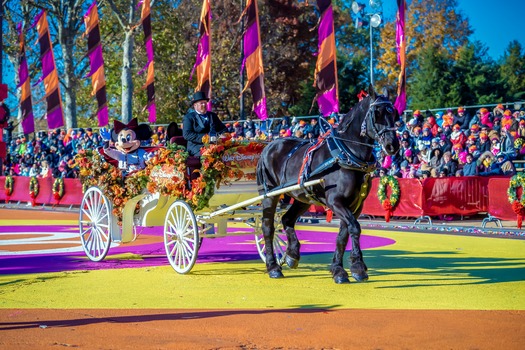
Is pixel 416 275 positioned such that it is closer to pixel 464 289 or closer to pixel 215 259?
pixel 464 289

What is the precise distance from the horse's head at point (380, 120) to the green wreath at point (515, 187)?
9.09 metres

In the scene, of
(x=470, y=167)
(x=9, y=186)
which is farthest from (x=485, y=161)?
(x=9, y=186)

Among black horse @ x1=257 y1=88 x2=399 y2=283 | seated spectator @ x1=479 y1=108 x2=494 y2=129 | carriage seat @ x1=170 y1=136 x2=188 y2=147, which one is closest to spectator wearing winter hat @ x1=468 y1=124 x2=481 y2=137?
seated spectator @ x1=479 y1=108 x2=494 y2=129

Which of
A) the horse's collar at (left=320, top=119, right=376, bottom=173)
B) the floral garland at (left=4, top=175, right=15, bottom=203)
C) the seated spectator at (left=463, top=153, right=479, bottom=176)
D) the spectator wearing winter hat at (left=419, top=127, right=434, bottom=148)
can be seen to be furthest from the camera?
the floral garland at (left=4, top=175, right=15, bottom=203)

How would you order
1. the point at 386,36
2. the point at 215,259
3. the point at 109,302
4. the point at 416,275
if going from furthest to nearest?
1. the point at 386,36
2. the point at 215,259
3. the point at 416,275
4. the point at 109,302

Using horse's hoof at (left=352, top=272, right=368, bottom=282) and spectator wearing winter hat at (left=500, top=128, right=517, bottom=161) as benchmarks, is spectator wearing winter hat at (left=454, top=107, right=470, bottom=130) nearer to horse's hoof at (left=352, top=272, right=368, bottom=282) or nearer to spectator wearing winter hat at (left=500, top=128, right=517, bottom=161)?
spectator wearing winter hat at (left=500, top=128, right=517, bottom=161)

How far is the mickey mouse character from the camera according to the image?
1262 cm

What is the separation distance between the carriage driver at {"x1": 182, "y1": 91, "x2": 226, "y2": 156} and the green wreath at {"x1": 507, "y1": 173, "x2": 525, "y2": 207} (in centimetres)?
852

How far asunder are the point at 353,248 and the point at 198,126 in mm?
3513

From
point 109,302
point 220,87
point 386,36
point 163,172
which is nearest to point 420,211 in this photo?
point 163,172

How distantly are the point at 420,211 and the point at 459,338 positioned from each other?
551 inches

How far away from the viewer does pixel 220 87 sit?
45.9 metres

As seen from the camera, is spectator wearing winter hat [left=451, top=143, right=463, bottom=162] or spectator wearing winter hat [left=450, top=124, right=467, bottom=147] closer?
spectator wearing winter hat [left=451, top=143, right=463, bottom=162]

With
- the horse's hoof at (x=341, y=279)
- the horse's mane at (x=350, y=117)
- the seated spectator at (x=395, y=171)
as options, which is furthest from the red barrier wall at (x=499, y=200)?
the horse's hoof at (x=341, y=279)
